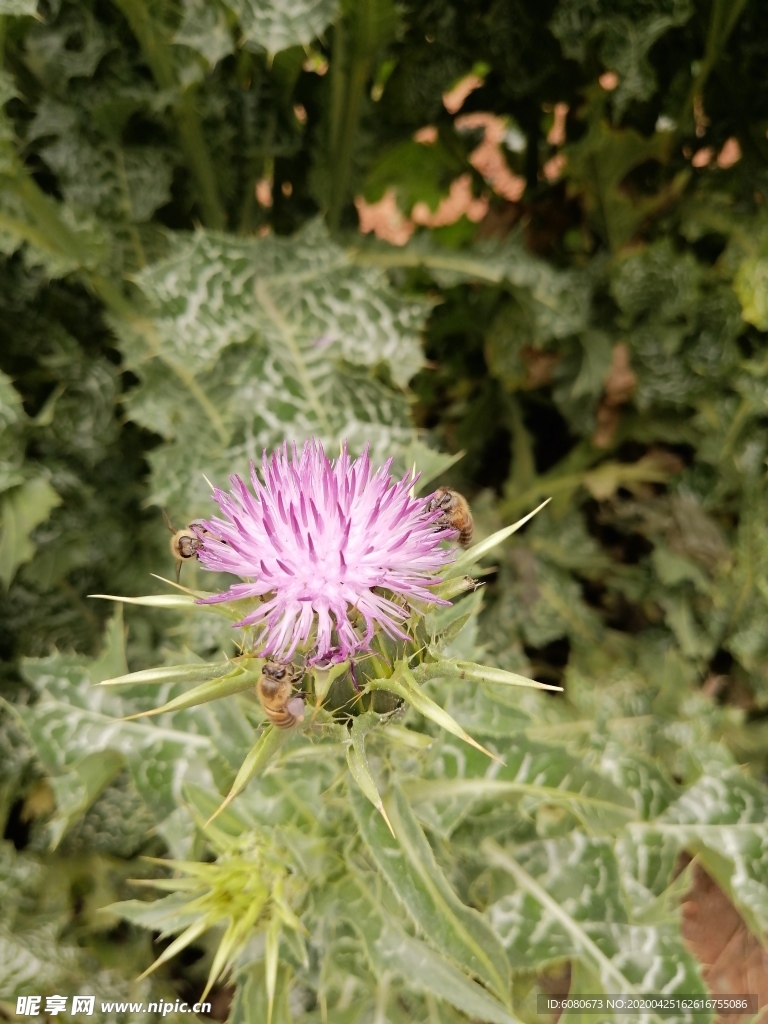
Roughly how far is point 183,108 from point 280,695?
1.50 m

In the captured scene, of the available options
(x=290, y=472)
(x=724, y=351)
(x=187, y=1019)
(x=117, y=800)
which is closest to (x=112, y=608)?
(x=117, y=800)

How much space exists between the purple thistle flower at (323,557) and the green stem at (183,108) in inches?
48.2

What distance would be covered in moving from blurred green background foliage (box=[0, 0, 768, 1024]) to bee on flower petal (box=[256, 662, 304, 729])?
0.36 meters

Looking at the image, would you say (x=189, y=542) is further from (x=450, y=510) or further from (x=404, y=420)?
(x=404, y=420)

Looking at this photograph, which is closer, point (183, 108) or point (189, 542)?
point (189, 542)

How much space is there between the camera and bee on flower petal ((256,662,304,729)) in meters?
0.74

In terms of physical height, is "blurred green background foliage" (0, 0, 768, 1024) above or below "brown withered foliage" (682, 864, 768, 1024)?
above

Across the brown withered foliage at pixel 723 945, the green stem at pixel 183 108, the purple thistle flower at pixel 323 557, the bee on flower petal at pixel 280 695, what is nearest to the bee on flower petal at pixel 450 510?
the purple thistle flower at pixel 323 557

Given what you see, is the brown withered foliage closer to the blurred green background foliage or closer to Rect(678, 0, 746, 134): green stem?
the blurred green background foliage

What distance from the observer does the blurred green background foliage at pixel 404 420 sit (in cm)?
129

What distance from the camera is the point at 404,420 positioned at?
5.49 feet

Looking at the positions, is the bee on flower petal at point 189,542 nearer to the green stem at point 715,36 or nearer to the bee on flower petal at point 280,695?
the bee on flower petal at point 280,695

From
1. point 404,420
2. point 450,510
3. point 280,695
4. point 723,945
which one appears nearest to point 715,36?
point 404,420

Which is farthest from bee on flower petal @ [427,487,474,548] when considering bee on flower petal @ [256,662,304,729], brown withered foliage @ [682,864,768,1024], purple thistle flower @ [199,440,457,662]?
brown withered foliage @ [682,864,768,1024]
